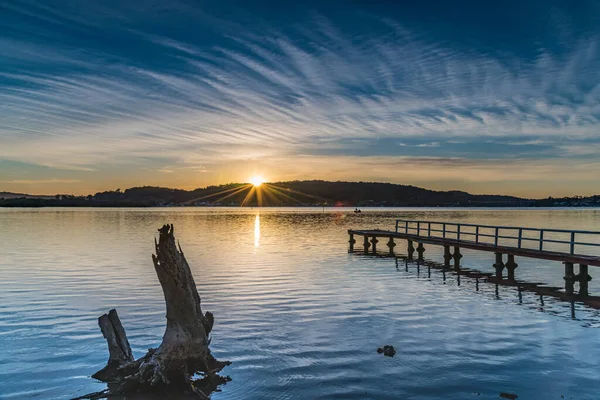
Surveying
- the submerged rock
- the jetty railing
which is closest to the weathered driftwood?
the submerged rock

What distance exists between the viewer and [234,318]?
59.3 feet

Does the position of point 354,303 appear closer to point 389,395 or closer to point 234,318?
point 234,318

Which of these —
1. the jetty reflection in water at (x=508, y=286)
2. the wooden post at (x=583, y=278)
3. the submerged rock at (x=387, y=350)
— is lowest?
the jetty reflection in water at (x=508, y=286)

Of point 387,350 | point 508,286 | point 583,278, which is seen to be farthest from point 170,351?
point 583,278

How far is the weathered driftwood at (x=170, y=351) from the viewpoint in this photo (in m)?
10.8

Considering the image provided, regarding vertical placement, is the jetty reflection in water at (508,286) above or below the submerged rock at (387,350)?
below

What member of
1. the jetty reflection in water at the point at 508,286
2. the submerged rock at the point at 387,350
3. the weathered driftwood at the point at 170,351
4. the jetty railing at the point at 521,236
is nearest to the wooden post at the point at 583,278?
the jetty reflection in water at the point at 508,286

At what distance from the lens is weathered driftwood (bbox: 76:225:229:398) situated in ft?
35.4

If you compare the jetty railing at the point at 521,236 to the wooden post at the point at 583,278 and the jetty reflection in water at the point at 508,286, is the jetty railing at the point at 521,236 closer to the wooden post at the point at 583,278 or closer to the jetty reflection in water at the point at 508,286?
the wooden post at the point at 583,278

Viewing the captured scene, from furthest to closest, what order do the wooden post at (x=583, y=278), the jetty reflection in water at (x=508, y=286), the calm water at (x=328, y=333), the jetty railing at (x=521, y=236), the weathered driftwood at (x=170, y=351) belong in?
the jetty railing at (x=521, y=236) → the wooden post at (x=583, y=278) → the jetty reflection in water at (x=508, y=286) → the calm water at (x=328, y=333) → the weathered driftwood at (x=170, y=351)

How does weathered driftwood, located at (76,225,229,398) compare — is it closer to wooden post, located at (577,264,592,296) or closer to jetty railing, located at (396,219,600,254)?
jetty railing, located at (396,219,600,254)

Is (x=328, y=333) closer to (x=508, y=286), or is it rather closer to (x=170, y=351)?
(x=170, y=351)

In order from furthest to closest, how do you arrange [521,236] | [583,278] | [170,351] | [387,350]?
[521,236] → [583,278] → [387,350] → [170,351]

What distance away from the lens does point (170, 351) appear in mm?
11211
